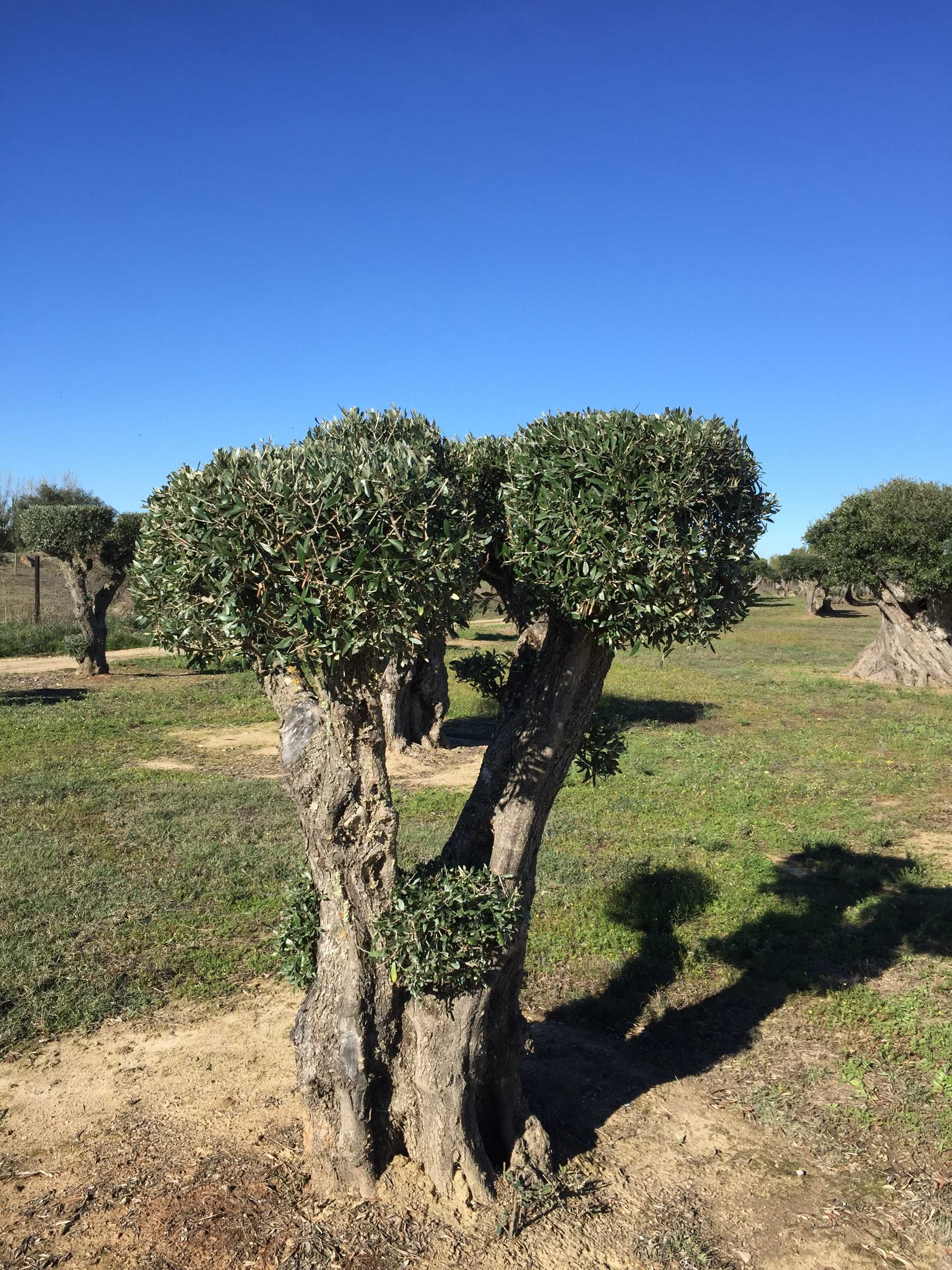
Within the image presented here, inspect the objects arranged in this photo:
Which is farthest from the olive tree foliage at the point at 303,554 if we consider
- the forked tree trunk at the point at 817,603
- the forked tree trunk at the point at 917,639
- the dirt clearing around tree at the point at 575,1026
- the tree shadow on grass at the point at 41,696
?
the forked tree trunk at the point at 817,603

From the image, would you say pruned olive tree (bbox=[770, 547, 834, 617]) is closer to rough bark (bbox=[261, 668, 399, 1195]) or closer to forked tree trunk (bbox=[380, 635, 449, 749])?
forked tree trunk (bbox=[380, 635, 449, 749])

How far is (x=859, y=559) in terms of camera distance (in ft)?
78.3

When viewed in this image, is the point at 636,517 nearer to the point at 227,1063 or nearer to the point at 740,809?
the point at 227,1063

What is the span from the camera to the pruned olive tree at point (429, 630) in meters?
3.76

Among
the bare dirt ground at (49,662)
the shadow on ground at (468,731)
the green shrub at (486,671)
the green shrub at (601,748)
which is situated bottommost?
the shadow on ground at (468,731)

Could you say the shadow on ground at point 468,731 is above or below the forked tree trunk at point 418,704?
below

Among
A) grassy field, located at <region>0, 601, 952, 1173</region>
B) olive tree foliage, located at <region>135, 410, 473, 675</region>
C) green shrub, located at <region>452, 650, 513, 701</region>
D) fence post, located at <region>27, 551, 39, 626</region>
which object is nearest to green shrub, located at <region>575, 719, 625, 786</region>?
green shrub, located at <region>452, 650, 513, 701</region>

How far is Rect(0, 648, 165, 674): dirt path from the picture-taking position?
2491 centimetres

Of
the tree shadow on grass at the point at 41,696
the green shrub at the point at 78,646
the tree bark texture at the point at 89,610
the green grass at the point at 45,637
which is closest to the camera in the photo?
the tree shadow on grass at the point at 41,696

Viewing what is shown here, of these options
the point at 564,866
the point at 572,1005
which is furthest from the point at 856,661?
the point at 572,1005

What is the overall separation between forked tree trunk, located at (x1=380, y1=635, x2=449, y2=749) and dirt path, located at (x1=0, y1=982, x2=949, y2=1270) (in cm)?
902

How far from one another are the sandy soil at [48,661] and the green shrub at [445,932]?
21120 millimetres

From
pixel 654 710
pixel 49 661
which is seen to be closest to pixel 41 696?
pixel 49 661

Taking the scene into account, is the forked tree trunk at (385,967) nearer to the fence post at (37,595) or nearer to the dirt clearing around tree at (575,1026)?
the dirt clearing around tree at (575,1026)
